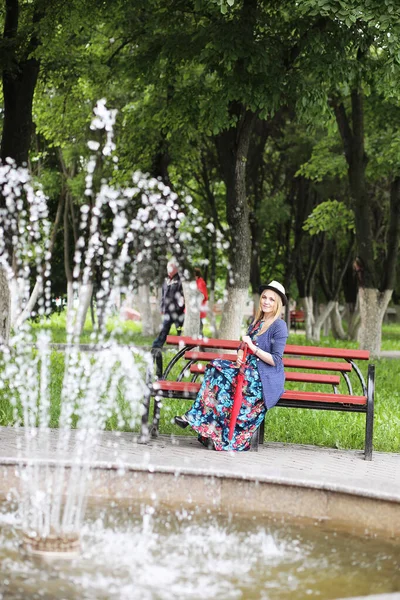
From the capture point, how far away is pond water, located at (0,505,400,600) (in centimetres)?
445

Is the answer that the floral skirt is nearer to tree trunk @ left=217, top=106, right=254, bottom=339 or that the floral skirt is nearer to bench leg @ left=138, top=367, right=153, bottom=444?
bench leg @ left=138, top=367, right=153, bottom=444

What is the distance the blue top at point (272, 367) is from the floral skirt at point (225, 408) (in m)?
0.07

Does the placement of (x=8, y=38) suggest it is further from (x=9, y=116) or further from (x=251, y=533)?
(x=251, y=533)

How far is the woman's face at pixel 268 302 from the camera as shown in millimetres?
8209

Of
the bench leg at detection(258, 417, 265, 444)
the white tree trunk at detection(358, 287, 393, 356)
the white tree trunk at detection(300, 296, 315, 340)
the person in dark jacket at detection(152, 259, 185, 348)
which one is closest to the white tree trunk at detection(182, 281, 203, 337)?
the white tree trunk at detection(358, 287, 393, 356)

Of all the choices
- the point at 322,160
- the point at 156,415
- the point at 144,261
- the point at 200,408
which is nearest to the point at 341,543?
the point at 200,408

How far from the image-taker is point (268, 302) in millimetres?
8250

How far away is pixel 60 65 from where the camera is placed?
15945 millimetres

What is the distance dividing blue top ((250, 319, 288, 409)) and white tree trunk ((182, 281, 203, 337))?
12.6 metres

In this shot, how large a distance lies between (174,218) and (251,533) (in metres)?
21.3

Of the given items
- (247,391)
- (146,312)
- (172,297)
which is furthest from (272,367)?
(146,312)

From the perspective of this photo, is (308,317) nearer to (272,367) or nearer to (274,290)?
(272,367)

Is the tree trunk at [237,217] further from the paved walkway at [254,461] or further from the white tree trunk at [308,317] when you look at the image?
the white tree trunk at [308,317]

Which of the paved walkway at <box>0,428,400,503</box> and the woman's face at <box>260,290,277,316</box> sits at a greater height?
the woman's face at <box>260,290,277,316</box>
